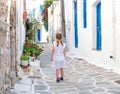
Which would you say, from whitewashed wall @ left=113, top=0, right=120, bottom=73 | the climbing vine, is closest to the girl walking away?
whitewashed wall @ left=113, top=0, right=120, bottom=73

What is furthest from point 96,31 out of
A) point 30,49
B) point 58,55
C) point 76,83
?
point 76,83

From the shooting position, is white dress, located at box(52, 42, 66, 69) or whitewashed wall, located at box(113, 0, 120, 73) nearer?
white dress, located at box(52, 42, 66, 69)

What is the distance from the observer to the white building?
33.8 ft

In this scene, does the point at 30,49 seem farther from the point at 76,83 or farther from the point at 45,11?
the point at 45,11

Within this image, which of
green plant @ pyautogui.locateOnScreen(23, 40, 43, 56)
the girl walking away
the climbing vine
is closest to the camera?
the girl walking away

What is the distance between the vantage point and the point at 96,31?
13.0m

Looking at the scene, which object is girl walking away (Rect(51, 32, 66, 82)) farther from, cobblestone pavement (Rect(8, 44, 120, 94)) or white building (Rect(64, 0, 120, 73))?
white building (Rect(64, 0, 120, 73))

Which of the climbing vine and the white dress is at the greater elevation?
the climbing vine

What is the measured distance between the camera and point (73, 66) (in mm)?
12312

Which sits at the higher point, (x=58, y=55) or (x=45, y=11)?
(x=45, y=11)

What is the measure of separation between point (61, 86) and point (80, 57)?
24.4 ft

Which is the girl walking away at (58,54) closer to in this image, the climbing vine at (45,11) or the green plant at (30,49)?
the green plant at (30,49)

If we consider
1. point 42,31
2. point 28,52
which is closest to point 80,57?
point 28,52

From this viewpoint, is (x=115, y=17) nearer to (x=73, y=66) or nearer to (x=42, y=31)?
(x=73, y=66)
